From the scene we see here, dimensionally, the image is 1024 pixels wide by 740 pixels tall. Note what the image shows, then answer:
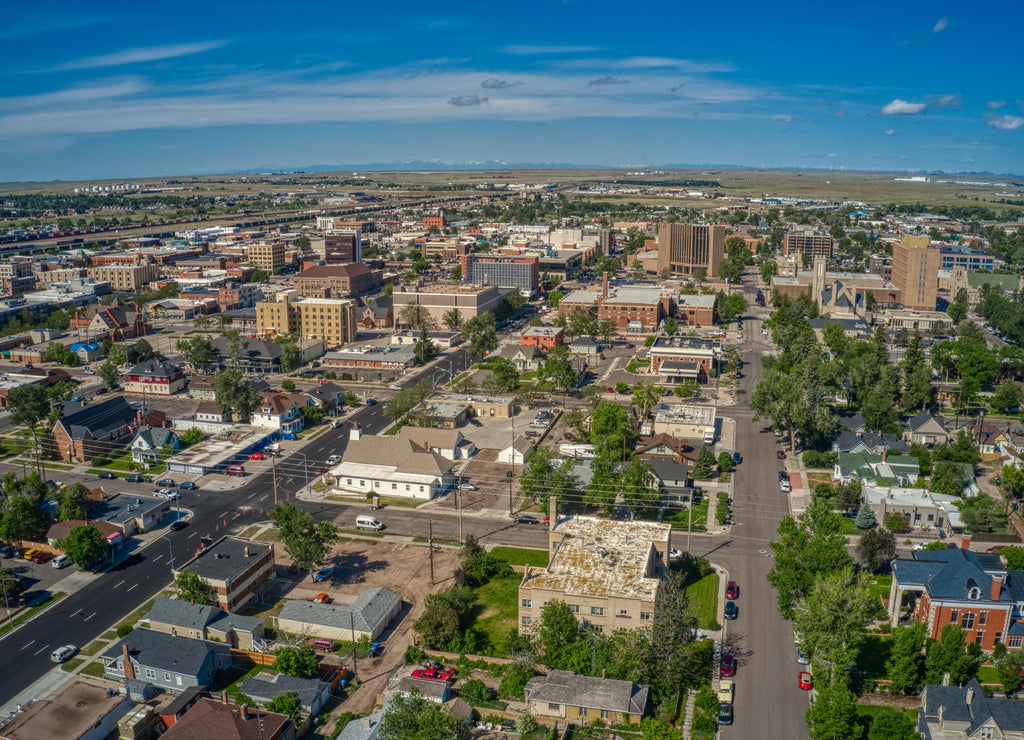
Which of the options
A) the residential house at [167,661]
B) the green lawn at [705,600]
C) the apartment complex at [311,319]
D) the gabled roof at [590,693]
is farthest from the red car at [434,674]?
the apartment complex at [311,319]

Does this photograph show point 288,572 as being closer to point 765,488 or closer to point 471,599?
point 471,599

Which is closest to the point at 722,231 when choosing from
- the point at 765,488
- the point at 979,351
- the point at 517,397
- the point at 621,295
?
the point at 621,295

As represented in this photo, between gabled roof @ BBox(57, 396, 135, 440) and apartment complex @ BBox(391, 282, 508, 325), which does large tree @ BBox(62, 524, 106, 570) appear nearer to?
gabled roof @ BBox(57, 396, 135, 440)

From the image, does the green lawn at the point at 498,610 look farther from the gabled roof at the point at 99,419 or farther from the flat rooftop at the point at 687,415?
the gabled roof at the point at 99,419

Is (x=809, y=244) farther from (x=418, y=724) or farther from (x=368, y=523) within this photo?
(x=418, y=724)

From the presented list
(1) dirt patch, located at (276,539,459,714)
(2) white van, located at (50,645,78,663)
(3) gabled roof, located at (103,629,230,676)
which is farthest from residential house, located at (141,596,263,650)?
(1) dirt patch, located at (276,539,459,714)

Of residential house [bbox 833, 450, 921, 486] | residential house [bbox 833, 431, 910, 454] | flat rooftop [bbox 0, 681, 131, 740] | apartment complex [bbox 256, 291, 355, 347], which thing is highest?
apartment complex [bbox 256, 291, 355, 347]
